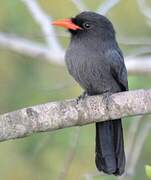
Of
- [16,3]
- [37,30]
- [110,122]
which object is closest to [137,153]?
[110,122]

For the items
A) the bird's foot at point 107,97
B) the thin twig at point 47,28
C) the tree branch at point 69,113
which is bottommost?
the tree branch at point 69,113

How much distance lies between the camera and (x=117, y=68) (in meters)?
6.23

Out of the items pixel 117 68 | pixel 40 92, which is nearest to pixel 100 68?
pixel 117 68

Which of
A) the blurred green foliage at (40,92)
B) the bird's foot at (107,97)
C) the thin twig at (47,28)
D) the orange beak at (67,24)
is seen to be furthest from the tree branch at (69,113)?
the blurred green foliage at (40,92)

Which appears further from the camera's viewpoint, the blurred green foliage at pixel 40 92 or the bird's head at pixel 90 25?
the blurred green foliage at pixel 40 92

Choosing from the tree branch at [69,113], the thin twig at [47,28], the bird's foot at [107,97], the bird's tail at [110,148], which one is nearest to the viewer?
the tree branch at [69,113]

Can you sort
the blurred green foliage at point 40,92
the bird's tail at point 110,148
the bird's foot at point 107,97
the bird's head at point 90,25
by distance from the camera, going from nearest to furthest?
1. the bird's foot at point 107,97
2. the bird's tail at point 110,148
3. the bird's head at point 90,25
4. the blurred green foliage at point 40,92

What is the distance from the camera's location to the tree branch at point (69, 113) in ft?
17.9

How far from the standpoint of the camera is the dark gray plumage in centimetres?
616

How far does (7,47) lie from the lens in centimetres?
809

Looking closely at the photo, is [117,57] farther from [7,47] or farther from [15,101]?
[15,101]

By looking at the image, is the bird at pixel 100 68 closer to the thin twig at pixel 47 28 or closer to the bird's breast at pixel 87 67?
the bird's breast at pixel 87 67

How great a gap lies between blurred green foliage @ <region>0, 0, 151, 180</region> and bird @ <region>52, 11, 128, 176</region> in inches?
78.6

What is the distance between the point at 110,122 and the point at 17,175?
3052 mm
